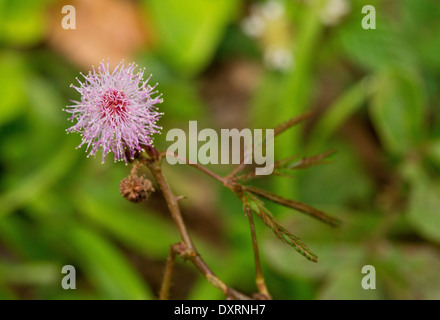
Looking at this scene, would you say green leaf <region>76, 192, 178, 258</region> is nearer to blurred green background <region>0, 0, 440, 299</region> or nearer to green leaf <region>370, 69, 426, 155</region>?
blurred green background <region>0, 0, 440, 299</region>

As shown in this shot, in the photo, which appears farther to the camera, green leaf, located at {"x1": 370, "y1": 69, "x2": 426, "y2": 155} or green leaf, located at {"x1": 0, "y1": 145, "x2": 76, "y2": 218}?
green leaf, located at {"x1": 0, "y1": 145, "x2": 76, "y2": 218}

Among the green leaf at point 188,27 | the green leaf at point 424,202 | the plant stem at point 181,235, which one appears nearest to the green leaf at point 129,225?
the green leaf at point 188,27

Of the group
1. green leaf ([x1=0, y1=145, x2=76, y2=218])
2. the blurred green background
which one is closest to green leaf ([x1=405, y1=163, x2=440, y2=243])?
the blurred green background

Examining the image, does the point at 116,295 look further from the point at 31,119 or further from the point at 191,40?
the point at 191,40

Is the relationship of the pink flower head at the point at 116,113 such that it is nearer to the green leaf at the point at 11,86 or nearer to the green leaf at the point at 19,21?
the green leaf at the point at 11,86

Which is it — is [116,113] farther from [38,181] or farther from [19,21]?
[19,21]
